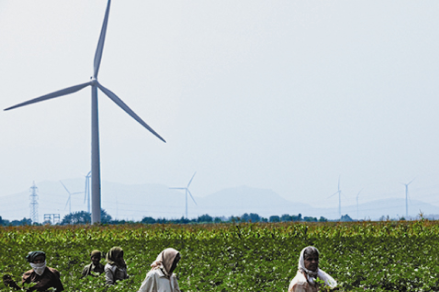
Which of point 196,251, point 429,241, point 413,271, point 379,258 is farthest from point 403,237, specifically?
point 196,251

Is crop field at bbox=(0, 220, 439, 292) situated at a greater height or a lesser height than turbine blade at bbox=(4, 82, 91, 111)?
lesser

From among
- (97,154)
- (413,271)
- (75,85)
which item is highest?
(75,85)

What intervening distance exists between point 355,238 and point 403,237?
1.40 metres

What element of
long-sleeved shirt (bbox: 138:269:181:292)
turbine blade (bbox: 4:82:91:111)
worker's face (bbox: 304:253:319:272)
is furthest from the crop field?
turbine blade (bbox: 4:82:91:111)

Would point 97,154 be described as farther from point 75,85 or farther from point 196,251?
point 196,251

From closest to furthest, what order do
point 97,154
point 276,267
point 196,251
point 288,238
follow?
point 276,267
point 196,251
point 288,238
point 97,154

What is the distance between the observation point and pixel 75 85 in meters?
27.1

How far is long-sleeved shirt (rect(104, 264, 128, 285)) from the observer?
869 centimetres

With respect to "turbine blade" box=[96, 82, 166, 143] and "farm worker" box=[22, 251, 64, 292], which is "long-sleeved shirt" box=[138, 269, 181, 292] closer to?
"farm worker" box=[22, 251, 64, 292]

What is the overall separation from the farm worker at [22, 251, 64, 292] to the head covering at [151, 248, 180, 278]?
2.16m

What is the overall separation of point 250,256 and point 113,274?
3.46 meters

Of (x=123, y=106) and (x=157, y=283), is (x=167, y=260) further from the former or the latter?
(x=123, y=106)

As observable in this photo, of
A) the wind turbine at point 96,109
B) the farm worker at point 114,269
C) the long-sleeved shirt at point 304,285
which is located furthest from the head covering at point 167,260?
the wind turbine at point 96,109

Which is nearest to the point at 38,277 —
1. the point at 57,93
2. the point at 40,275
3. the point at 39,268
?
the point at 40,275
